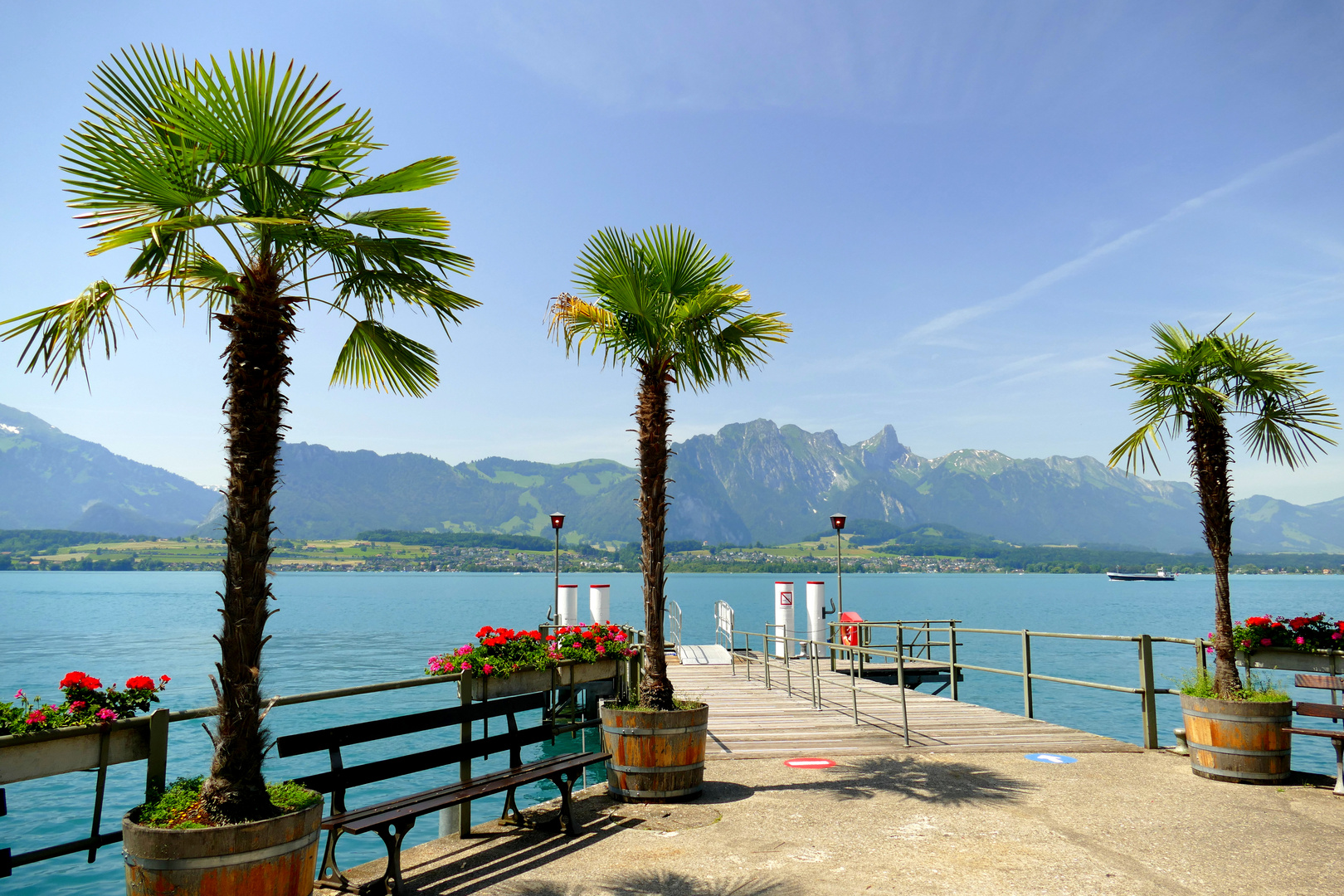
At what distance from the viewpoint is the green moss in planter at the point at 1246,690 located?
7.59m

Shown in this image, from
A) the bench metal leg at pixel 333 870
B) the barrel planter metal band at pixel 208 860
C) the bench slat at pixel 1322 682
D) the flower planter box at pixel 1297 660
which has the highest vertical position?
the flower planter box at pixel 1297 660

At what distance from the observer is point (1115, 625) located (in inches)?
3108

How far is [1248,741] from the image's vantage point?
24.4 feet

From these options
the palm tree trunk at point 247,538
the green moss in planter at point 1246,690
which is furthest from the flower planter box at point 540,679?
the green moss in planter at point 1246,690

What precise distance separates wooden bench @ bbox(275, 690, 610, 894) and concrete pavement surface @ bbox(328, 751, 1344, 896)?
299 millimetres

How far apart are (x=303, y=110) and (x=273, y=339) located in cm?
134

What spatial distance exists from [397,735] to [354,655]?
4562 centimetres

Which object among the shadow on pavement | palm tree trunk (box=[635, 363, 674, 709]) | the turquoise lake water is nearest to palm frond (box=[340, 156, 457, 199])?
palm tree trunk (box=[635, 363, 674, 709])

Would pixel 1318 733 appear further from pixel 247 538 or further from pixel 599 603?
pixel 599 603

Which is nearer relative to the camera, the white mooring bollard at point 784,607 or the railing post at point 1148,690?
the railing post at point 1148,690

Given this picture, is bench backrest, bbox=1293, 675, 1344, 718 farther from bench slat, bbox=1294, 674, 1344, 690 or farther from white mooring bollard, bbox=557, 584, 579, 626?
white mooring bollard, bbox=557, 584, 579, 626

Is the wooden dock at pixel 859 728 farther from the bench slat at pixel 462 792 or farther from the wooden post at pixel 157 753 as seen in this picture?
the wooden post at pixel 157 753

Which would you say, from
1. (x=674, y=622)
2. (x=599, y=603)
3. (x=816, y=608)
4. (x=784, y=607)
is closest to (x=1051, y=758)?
(x=816, y=608)

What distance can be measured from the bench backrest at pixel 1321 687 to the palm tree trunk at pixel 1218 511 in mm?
519
